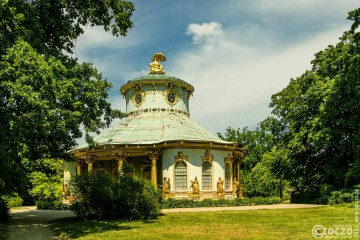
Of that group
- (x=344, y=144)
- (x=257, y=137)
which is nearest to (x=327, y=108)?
(x=344, y=144)

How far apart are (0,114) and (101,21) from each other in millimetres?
5806

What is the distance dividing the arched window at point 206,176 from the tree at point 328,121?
249 inches

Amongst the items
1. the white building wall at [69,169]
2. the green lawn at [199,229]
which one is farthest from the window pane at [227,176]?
the white building wall at [69,169]

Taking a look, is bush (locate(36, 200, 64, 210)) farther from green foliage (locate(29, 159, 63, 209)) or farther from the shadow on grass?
the shadow on grass

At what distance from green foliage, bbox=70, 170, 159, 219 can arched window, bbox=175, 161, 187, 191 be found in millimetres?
9764

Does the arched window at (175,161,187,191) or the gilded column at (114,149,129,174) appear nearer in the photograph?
the arched window at (175,161,187,191)

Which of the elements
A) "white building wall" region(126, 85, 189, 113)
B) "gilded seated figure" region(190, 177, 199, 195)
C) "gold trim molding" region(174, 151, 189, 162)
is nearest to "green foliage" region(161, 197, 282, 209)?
"gilded seated figure" region(190, 177, 199, 195)

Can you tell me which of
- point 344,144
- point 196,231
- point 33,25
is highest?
point 33,25

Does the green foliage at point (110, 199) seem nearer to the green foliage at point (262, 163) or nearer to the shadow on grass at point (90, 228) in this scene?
the shadow on grass at point (90, 228)

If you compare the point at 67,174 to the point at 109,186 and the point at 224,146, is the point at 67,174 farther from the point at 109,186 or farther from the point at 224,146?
the point at 109,186

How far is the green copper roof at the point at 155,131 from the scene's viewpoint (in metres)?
28.2

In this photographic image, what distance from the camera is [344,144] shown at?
24.2 metres

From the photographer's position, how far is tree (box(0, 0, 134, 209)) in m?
11.2

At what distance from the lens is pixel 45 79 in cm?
1134
